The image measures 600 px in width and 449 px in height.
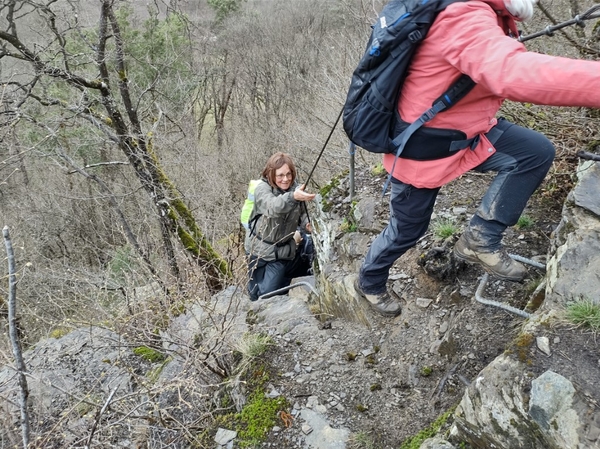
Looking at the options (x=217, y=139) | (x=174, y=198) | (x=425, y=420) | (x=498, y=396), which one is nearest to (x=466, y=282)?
(x=425, y=420)

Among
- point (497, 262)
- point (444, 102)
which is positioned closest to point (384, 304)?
point (497, 262)

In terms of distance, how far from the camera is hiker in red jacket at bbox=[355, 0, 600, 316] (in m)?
1.75

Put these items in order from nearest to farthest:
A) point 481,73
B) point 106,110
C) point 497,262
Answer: point 481,73 → point 497,262 → point 106,110

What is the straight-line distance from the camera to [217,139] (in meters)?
22.3

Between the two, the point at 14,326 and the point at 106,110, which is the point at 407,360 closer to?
the point at 14,326

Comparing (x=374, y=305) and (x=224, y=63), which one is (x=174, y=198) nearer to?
(x=374, y=305)

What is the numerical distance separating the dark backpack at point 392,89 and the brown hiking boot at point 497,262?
848 mm

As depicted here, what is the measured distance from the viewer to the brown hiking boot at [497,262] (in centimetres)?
295

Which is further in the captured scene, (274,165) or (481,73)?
(274,165)

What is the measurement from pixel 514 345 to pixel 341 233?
108 inches

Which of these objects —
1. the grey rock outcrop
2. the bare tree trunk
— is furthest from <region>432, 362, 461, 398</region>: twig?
the bare tree trunk

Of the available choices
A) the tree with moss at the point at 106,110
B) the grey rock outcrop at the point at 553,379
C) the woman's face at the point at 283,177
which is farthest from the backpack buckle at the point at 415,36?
the tree with moss at the point at 106,110

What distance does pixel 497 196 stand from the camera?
2.71 meters

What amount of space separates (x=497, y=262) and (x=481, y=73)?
4.93 ft
